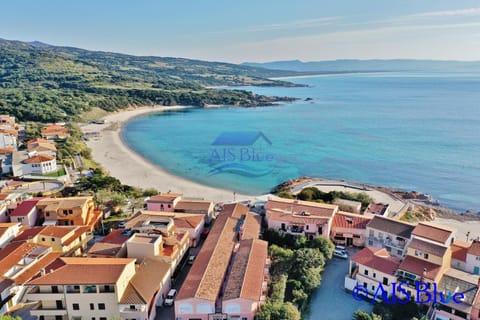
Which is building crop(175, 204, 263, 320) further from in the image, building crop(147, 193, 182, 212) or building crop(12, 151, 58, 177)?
building crop(12, 151, 58, 177)

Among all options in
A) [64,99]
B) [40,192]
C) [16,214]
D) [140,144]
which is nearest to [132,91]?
[64,99]

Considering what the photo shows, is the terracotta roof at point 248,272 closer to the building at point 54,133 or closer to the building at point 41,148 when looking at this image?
the building at point 41,148

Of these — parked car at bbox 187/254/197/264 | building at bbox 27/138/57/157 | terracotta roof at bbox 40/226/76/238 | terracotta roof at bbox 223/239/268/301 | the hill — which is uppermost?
the hill

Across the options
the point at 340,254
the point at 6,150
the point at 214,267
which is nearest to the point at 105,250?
the point at 214,267

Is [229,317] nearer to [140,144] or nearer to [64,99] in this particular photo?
[140,144]

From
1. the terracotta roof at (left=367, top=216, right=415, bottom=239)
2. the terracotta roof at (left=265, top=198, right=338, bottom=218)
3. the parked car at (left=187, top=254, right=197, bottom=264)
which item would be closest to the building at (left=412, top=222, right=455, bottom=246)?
the terracotta roof at (left=367, top=216, right=415, bottom=239)

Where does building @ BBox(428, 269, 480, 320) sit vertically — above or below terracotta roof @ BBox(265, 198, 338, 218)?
below
